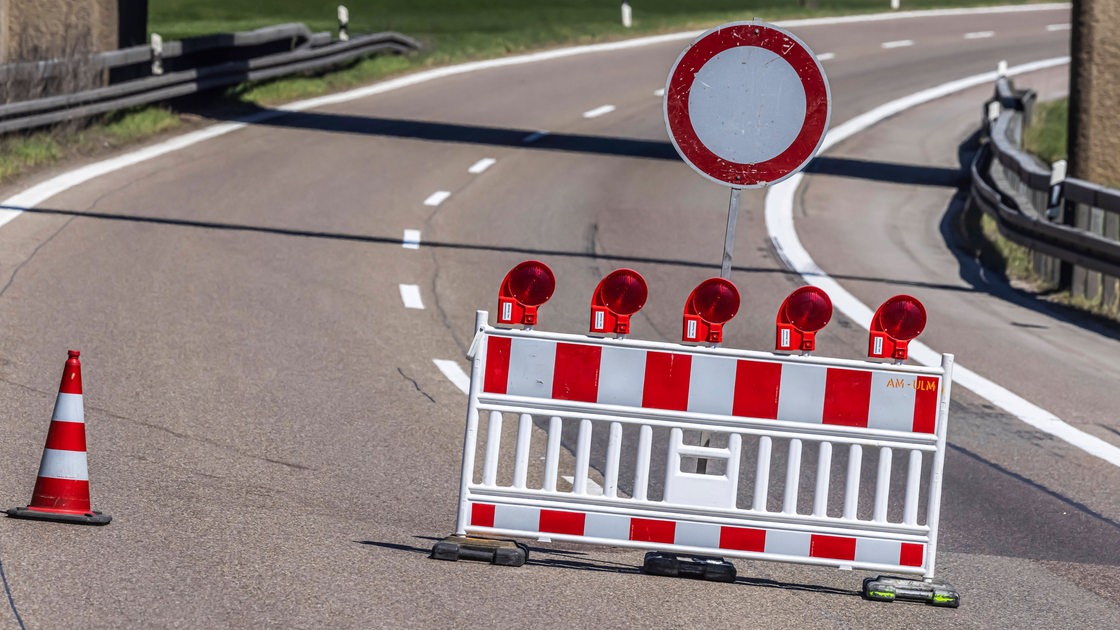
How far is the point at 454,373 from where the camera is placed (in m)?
10.9

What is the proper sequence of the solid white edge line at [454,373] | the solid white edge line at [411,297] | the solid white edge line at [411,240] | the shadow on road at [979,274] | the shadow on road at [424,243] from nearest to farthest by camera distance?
the solid white edge line at [454,373] < the solid white edge line at [411,297] < the shadow on road at [979,274] < the shadow on road at [424,243] < the solid white edge line at [411,240]

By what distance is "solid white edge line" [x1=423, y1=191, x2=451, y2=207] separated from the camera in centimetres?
1906

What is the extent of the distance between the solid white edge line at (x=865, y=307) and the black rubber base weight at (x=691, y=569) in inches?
148

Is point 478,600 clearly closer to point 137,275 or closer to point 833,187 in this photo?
point 137,275

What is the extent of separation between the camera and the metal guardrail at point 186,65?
19.7 meters

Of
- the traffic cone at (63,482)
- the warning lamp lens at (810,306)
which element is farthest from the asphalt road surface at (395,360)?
the warning lamp lens at (810,306)

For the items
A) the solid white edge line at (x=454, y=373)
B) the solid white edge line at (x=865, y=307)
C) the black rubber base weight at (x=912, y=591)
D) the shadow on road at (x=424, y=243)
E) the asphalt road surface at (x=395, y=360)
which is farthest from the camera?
the shadow on road at (x=424, y=243)

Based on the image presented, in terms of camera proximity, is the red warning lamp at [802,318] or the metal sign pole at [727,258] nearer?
the red warning lamp at [802,318]

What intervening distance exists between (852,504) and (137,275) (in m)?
Result: 7.95

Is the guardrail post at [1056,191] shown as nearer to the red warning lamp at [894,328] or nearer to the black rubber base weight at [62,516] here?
the red warning lamp at [894,328]

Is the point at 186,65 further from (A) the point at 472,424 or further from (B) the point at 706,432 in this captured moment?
(B) the point at 706,432

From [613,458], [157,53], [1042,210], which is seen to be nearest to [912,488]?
[613,458]

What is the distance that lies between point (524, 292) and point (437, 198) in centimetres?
1281

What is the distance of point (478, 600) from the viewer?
6.13 m
